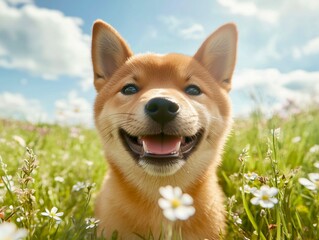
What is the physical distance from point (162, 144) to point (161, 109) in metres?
0.30

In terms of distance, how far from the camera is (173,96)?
2.32 m

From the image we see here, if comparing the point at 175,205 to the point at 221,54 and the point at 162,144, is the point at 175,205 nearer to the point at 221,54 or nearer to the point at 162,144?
the point at 162,144

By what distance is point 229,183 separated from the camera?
319 centimetres

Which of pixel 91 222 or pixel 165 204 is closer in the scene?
pixel 165 204

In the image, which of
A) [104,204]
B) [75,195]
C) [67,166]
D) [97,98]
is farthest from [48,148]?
[104,204]

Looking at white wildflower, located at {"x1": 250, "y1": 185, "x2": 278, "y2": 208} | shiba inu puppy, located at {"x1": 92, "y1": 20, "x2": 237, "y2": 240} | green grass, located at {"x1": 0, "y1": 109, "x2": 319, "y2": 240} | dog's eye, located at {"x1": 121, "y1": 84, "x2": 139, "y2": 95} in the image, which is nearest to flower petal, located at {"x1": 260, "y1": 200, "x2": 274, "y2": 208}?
white wildflower, located at {"x1": 250, "y1": 185, "x2": 278, "y2": 208}

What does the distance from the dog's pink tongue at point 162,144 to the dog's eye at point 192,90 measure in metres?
0.50

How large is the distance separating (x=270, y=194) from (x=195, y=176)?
1043mm

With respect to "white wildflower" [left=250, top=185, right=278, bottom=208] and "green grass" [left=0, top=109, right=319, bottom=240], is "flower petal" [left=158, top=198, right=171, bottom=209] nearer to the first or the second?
"white wildflower" [left=250, top=185, right=278, bottom=208]

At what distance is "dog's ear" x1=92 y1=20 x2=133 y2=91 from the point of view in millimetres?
3186

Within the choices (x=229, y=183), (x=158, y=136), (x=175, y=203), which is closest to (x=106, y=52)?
(x=158, y=136)

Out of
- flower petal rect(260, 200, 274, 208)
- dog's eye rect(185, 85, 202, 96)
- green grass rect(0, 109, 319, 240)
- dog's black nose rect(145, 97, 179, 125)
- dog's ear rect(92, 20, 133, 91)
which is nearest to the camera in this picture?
flower petal rect(260, 200, 274, 208)

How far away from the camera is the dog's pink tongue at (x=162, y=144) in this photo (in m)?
2.36

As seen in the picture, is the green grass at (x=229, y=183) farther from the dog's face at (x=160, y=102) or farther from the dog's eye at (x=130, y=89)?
the dog's eye at (x=130, y=89)
